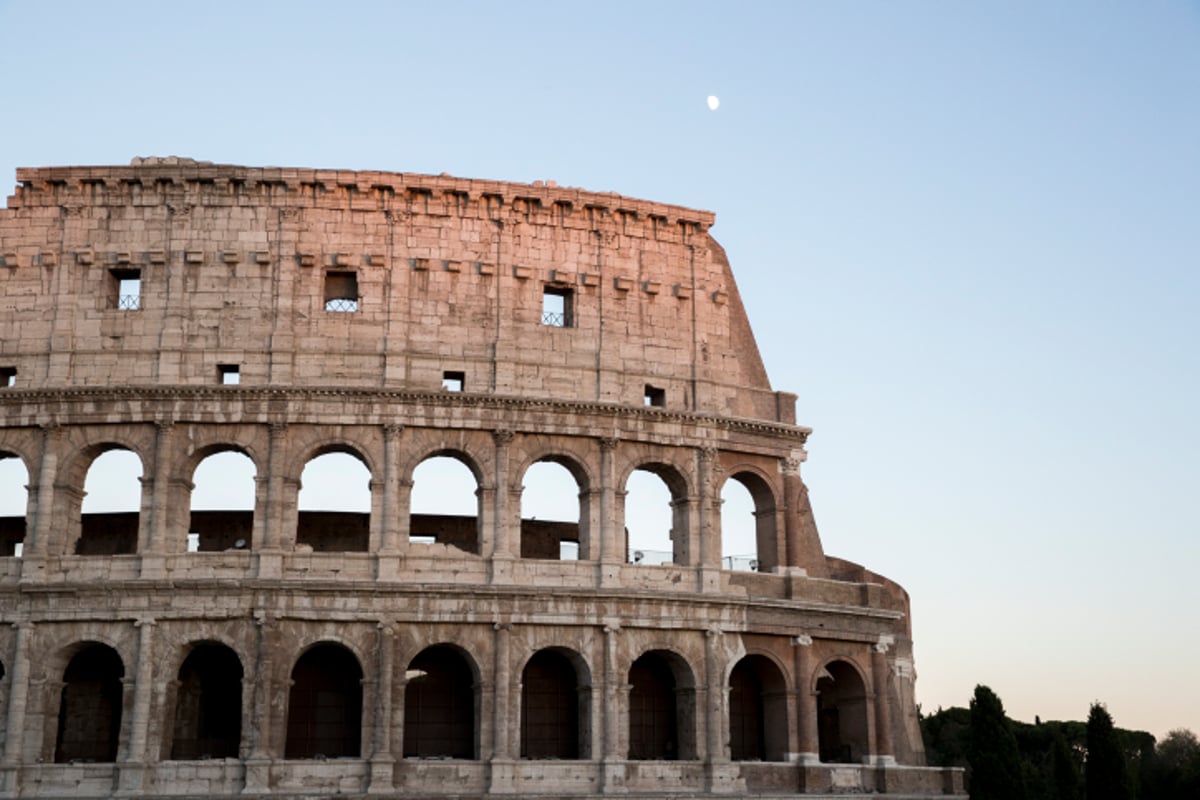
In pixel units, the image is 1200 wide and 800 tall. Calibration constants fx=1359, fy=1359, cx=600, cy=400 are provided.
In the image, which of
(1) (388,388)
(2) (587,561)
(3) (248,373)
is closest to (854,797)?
(2) (587,561)

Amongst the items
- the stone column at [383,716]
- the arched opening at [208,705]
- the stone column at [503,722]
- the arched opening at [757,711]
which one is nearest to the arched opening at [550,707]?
the stone column at [503,722]

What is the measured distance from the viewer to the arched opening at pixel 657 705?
2961 centimetres

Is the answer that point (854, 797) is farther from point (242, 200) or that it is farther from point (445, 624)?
point (242, 200)

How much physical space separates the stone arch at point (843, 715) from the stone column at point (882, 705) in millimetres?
271

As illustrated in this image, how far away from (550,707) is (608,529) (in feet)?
13.6

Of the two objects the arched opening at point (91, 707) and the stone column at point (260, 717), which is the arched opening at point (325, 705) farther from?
the arched opening at point (91, 707)

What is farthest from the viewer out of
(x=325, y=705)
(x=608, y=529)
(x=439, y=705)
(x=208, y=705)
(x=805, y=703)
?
(x=805, y=703)

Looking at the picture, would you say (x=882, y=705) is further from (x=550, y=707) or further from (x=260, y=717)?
(x=260, y=717)

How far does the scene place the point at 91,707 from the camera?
2894 cm

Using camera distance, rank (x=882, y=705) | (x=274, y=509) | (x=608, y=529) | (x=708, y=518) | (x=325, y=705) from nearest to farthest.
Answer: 1. (x=274, y=509)
2. (x=325, y=705)
3. (x=608, y=529)
4. (x=708, y=518)
5. (x=882, y=705)

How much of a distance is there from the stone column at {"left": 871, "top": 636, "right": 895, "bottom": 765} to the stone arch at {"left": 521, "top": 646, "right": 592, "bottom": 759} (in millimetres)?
6925

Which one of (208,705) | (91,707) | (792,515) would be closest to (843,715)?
(792,515)

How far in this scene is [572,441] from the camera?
29938mm

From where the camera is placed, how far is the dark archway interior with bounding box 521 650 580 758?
96.3 feet
